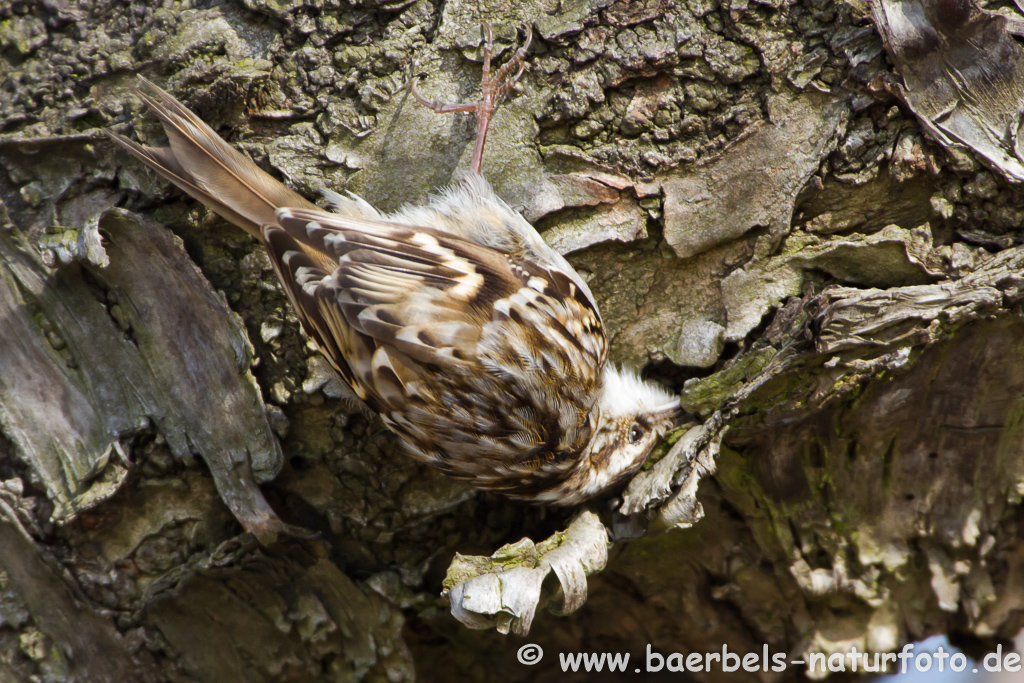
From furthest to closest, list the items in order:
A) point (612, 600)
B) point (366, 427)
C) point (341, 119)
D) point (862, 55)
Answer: point (612, 600)
point (366, 427)
point (341, 119)
point (862, 55)

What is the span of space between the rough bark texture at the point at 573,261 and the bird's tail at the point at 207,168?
6 centimetres

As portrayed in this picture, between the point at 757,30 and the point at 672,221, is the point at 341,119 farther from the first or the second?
the point at 757,30

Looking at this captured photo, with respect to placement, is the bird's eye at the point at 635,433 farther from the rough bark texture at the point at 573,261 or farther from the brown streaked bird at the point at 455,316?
the rough bark texture at the point at 573,261

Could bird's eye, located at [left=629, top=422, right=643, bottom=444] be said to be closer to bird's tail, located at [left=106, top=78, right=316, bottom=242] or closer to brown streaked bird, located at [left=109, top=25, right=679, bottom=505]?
brown streaked bird, located at [left=109, top=25, right=679, bottom=505]

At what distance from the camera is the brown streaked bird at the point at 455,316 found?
159 cm

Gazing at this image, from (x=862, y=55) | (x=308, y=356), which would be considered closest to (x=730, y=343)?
(x=862, y=55)

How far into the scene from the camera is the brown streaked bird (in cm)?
159

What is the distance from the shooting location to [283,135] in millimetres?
1632

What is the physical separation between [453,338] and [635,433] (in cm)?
63

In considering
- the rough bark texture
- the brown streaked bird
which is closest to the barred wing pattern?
the brown streaked bird

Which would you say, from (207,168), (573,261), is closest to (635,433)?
(573,261)

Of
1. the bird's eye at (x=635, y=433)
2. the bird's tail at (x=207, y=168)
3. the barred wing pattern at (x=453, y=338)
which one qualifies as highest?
the bird's tail at (x=207, y=168)

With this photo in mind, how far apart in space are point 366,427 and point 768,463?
107cm

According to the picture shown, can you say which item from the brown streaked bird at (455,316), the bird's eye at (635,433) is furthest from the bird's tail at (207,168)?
the bird's eye at (635,433)
